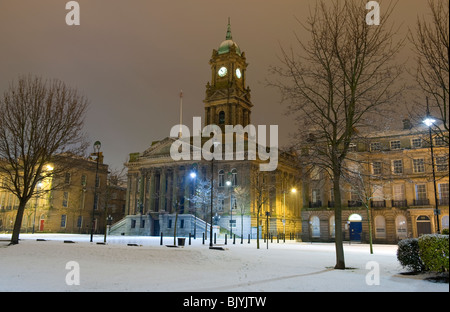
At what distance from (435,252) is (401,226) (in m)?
36.6

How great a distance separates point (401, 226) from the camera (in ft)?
147

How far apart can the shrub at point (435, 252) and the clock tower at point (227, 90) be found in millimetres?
65093

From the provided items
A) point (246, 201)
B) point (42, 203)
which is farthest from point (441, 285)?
point (42, 203)

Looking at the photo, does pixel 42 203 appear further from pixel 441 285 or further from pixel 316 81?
pixel 441 285

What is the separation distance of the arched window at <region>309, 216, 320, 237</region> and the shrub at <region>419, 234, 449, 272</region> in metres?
37.9

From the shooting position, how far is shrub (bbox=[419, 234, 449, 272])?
36.9 feet

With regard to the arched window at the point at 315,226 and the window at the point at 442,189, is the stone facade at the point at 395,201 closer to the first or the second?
the window at the point at 442,189

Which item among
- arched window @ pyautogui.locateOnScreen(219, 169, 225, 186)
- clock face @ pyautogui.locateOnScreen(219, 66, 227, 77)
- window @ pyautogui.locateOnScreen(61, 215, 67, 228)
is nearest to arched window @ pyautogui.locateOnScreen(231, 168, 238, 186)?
arched window @ pyautogui.locateOnScreen(219, 169, 225, 186)

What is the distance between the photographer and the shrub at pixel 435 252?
1124 centimetres

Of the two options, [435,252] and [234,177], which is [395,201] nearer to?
[234,177]

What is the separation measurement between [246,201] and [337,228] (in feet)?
154

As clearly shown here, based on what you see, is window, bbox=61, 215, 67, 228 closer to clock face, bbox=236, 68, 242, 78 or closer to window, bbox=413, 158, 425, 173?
clock face, bbox=236, 68, 242, 78

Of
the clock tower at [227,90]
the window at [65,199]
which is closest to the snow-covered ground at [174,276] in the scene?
the window at [65,199]

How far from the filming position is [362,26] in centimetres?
1562
